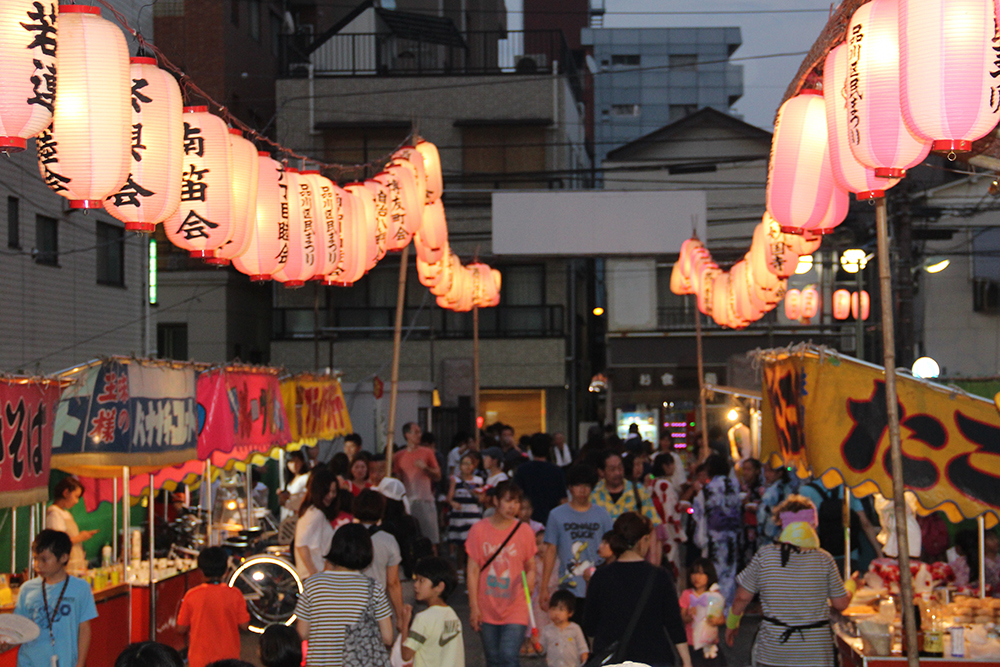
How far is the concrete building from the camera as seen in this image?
53531 millimetres

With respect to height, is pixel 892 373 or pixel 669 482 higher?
pixel 892 373

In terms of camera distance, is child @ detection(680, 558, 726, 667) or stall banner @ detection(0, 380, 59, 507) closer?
stall banner @ detection(0, 380, 59, 507)

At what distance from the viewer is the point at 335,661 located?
6.20 meters

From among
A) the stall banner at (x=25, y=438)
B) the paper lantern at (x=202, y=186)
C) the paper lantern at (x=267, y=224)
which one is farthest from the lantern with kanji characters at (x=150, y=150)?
the stall banner at (x=25, y=438)

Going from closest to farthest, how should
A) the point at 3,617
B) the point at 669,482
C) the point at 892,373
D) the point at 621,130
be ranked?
the point at 3,617 < the point at 892,373 < the point at 669,482 < the point at 621,130

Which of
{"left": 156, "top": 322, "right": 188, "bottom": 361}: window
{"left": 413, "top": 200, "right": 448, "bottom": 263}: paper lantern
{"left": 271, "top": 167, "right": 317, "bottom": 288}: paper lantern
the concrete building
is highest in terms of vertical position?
the concrete building

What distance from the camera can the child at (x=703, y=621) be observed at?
8906 mm

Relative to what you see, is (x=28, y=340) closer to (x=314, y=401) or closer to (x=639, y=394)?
(x=314, y=401)

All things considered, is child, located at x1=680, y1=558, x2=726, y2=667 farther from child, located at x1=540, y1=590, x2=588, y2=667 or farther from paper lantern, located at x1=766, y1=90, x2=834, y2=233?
paper lantern, located at x1=766, y1=90, x2=834, y2=233

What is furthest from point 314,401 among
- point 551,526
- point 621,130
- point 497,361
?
point 621,130

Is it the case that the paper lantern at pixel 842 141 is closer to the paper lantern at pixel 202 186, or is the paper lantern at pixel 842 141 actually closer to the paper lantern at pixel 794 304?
the paper lantern at pixel 202 186

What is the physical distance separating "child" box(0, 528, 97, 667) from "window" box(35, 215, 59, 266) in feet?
42.0

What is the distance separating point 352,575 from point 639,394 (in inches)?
1068

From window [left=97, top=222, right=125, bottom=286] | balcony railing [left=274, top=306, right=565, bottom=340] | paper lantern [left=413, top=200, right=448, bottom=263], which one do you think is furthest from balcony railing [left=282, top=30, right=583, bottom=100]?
paper lantern [left=413, top=200, right=448, bottom=263]
